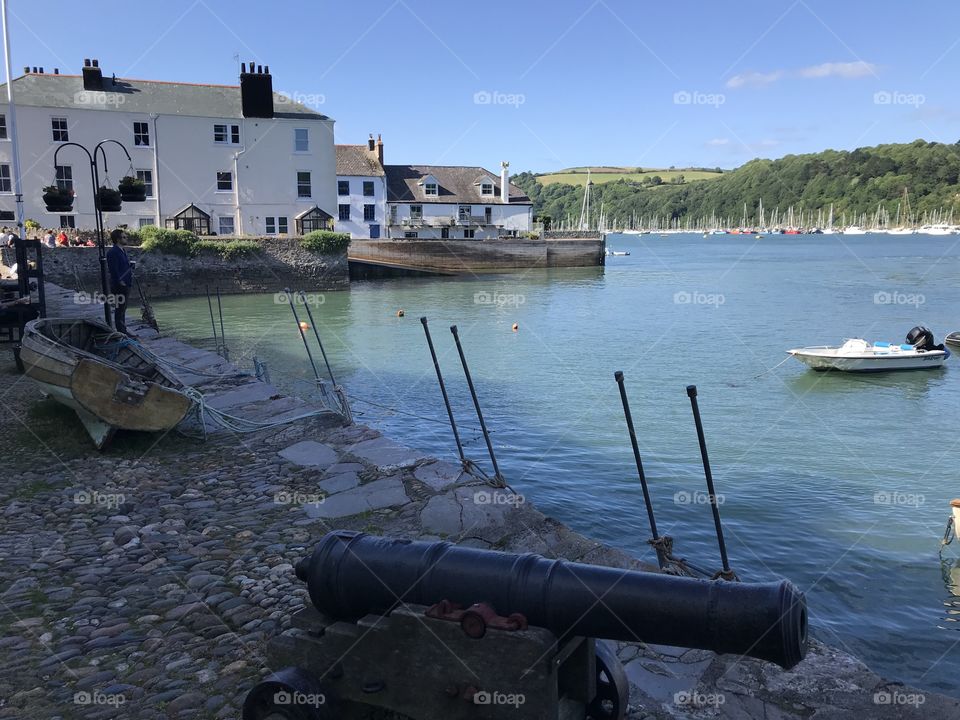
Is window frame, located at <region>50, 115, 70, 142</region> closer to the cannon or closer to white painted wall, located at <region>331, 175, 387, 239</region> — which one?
white painted wall, located at <region>331, 175, 387, 239</region>

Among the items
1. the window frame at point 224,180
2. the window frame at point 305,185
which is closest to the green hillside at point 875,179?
the window frame at point 305,185

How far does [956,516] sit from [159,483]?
9.54m

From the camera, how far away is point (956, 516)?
9.52 metres

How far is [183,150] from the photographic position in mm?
49156

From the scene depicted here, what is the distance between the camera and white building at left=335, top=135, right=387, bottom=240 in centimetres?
6575

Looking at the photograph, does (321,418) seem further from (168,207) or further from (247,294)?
(168,207)
